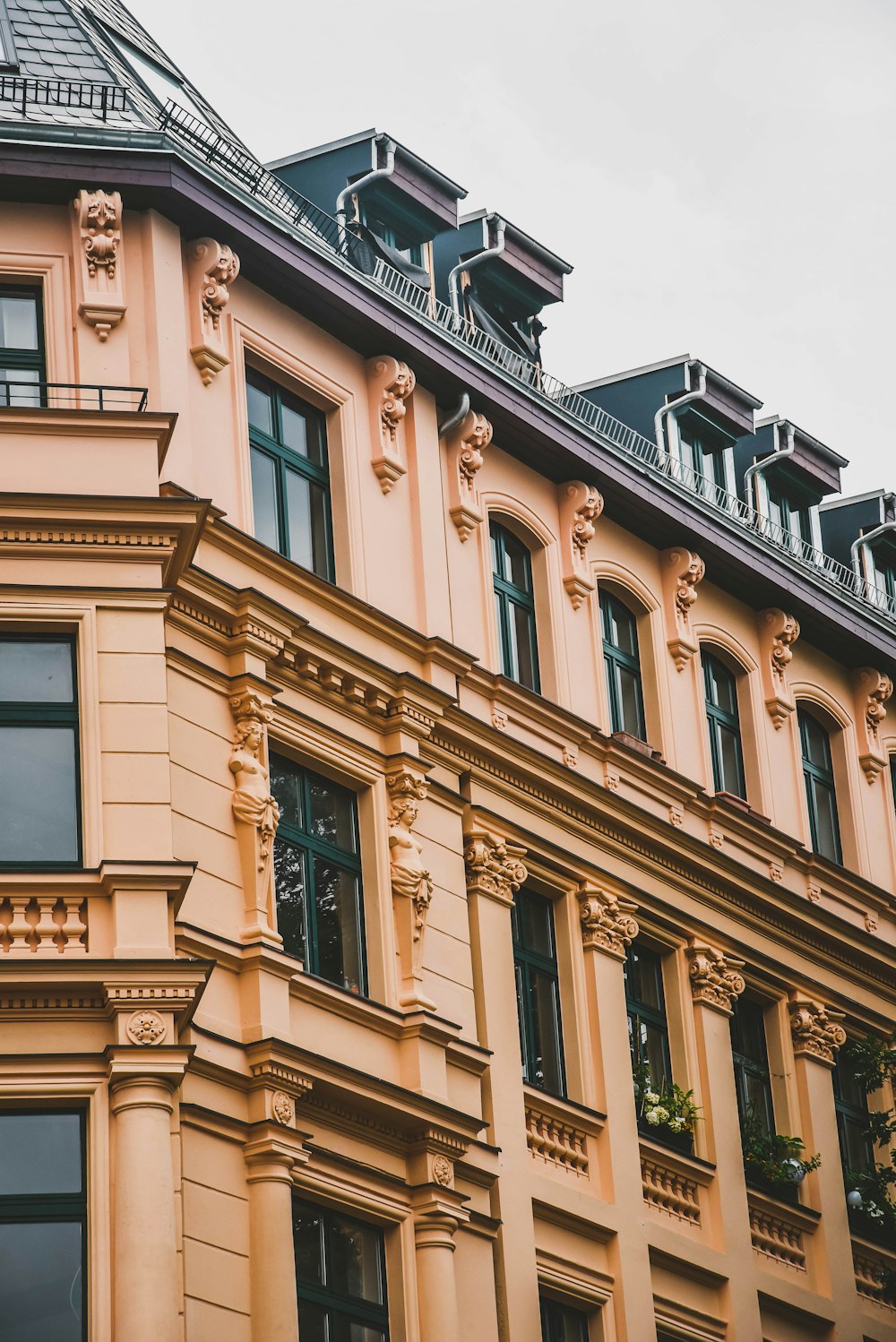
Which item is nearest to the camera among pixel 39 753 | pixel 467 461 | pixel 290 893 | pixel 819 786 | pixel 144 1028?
pixel 144 1028

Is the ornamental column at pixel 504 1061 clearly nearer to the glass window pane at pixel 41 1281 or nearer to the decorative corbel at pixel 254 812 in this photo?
the decorative corbel at pixel 254 812

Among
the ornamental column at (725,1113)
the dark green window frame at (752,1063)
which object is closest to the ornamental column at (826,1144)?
the dark green window frame at (752,1063)

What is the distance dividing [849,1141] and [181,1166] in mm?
13467

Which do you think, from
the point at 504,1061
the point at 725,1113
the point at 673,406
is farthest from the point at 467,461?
the point at 725,1113

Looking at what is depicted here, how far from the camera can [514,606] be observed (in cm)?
3153

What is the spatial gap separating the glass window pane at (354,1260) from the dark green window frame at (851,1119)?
1028 centimetres

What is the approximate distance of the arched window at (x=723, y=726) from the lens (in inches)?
1357

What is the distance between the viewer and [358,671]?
91.4 feet

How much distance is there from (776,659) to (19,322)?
12659 mm

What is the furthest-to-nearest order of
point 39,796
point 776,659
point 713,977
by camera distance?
1. point 776,659
2. point 713,977
3. point 39,796

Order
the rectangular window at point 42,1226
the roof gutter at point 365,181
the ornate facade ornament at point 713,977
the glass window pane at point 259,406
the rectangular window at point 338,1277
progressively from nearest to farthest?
Result: the rectangular window at point 42,1226 < the rectangular window at point 338,1277 < the glass window pane at point 259,406 < the roof gutter at point 365,181 < the ornate facade ornament at point 713,977

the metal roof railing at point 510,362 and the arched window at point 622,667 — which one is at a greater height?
the metal roof railing at point 510,362

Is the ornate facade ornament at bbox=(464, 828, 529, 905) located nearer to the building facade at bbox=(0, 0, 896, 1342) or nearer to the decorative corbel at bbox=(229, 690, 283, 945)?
the building facade at bbox=(0, 0, 896, 1342)

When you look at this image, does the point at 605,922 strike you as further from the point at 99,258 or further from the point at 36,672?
the point at 99,258
